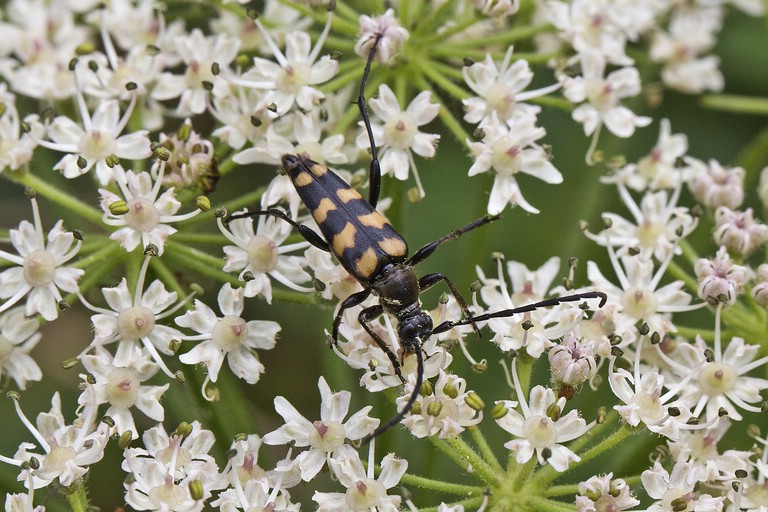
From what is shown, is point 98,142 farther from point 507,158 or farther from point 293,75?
point 507,158

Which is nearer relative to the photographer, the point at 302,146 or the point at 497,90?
the point at 302,146

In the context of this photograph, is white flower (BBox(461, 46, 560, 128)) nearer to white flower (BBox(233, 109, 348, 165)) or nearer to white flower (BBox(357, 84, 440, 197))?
white flower (BBox(357, 84, 440, 197))

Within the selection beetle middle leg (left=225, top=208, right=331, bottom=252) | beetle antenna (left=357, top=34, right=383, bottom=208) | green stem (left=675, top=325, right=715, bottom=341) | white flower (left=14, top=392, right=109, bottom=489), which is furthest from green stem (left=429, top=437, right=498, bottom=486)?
white flower (left=14, top=392, right=109, bottom=489)

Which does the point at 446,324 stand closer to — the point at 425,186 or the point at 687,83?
the point at 425,186

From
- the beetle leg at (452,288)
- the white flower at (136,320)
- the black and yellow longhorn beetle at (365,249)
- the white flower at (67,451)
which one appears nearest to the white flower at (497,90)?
the black and yellow longhorn beetle at (365,249)

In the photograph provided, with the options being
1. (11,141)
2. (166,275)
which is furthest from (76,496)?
(11,141)

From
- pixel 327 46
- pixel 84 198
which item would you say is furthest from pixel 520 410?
pixel 84 198

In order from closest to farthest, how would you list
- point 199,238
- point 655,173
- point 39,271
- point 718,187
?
point 39,271
point 199,238
point 718,187
point 655,173
